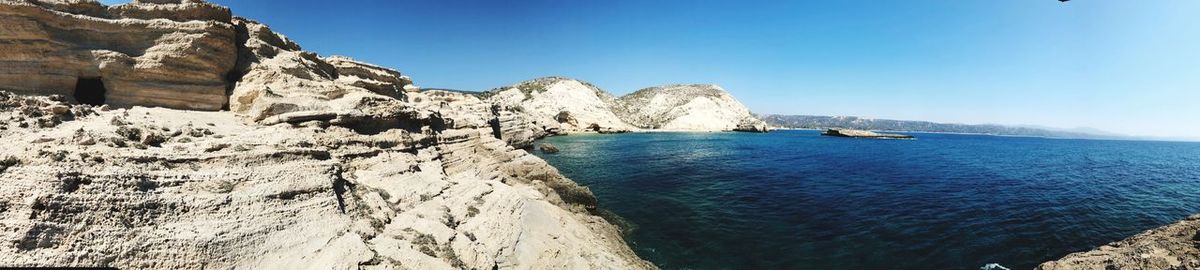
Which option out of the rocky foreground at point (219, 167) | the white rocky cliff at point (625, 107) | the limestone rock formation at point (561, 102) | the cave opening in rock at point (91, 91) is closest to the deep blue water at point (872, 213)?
the rocky foreground at point (219, 167)

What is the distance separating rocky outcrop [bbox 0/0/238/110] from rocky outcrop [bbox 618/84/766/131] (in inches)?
3921

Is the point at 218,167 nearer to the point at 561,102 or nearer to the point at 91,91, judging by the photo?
the point at 91,91

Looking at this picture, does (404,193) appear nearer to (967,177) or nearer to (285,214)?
(285,214)

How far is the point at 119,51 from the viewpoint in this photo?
34.0 feet

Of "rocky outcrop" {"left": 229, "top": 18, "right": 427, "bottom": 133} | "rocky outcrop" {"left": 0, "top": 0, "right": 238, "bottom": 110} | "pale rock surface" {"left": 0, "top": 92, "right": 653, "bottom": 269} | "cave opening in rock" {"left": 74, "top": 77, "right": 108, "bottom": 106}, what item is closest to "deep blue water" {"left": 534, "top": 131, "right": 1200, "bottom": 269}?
"pale rock surface" {"left": 0, "top": 92, "right": 653, "bottom": 269}

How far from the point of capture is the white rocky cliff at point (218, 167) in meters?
5.98

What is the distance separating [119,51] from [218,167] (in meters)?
6.25

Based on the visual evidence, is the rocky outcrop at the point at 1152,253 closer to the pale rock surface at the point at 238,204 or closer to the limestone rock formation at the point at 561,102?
the pale rock surface at the point at 238,204

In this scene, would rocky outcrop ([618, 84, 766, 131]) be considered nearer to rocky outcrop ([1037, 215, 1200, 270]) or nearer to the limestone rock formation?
the limestone rock formation

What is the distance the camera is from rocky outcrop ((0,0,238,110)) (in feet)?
30.5

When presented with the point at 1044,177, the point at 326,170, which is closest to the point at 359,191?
the point at 326,170

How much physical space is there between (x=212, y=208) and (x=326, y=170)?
201 cm

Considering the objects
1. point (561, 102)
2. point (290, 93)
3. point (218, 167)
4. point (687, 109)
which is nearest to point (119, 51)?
point (290, 93)

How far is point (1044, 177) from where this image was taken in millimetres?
28484
